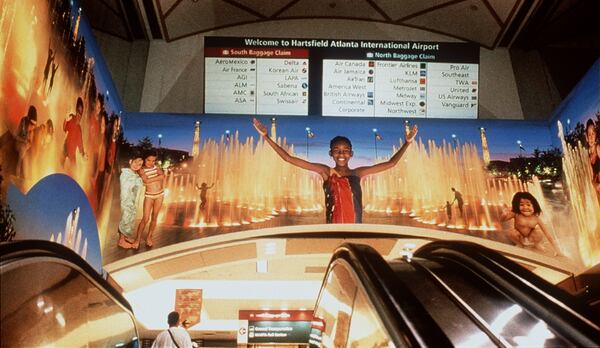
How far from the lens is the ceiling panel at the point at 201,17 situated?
9.86 meters

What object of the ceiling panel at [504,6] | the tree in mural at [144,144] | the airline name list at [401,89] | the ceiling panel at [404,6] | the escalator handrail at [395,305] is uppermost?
the ceiling panel at [404,6]

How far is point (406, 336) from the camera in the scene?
2.27 m

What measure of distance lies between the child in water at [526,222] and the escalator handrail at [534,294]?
19.5 ft

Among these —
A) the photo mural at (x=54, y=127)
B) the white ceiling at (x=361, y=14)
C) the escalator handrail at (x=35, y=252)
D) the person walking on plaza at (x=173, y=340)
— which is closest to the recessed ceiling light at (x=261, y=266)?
the photo mural at (x=54, y=127)

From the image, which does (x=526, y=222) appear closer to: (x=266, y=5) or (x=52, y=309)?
(x=266, y=5)

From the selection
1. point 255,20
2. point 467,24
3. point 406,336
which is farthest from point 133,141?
point 406,336

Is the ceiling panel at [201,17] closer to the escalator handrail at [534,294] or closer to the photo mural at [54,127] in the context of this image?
the photo mural at [54,127]

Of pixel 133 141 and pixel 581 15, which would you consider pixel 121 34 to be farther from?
pixel 581 15

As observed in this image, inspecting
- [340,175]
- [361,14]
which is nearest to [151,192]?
[340,175]

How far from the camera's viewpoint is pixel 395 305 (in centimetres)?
248

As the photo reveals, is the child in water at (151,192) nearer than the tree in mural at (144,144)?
Yes

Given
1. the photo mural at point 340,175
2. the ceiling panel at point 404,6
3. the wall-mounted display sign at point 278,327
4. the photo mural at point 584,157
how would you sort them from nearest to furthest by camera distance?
1. the photo mural at point 584,157
2. the photo mural at point 340,175
3. the ceiling panel at point 404,6
4. the wall-mounted display sign at point 278,327

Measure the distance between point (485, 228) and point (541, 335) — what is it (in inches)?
265

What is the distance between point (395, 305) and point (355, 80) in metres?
7.44
